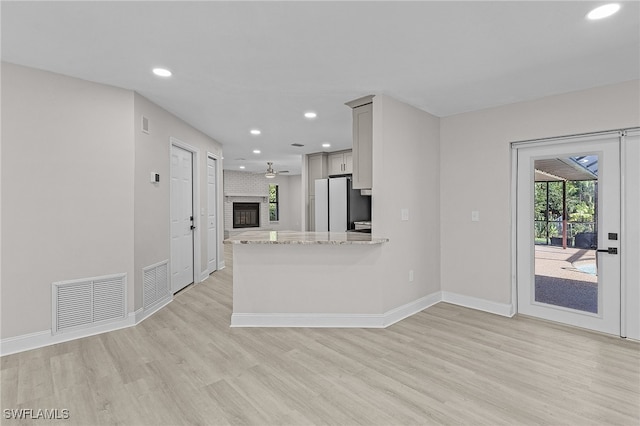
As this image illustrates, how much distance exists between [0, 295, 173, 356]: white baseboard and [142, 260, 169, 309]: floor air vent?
0.18 m

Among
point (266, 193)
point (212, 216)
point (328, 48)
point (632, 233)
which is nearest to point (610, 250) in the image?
point (632, 233)

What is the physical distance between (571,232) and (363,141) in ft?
7.83

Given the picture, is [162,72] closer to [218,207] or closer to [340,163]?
[218,207]

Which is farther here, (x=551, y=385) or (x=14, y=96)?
(x=14, y=96)

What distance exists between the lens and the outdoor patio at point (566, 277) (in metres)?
3.28

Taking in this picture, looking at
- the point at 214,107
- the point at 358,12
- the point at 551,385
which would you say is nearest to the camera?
the point at 358,12

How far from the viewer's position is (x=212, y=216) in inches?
230

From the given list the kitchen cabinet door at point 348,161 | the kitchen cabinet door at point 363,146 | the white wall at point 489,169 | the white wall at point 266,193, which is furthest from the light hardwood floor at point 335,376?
the white wall at point 266,193

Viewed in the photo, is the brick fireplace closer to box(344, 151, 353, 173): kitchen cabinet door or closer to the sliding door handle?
box(344, 151, 353, 173): kitchen cabinet door

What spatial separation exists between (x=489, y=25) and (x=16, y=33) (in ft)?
10.5

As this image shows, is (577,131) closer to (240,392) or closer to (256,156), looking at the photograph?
(240,392)

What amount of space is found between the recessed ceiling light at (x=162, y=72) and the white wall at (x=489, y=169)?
3.26m

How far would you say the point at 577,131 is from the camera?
325 cm

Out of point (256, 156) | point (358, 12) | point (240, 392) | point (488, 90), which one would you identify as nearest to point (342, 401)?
point (240, 392)
